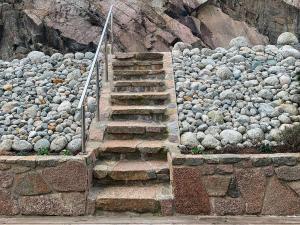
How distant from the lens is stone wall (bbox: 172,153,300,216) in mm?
4293

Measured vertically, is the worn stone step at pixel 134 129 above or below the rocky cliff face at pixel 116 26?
below

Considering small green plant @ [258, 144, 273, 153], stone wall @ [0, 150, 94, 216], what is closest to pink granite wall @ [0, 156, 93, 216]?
stone wall @ [0, 150, 94, 216]

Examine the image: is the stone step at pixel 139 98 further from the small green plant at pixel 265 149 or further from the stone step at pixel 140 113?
the small green plant at pixel 265 149

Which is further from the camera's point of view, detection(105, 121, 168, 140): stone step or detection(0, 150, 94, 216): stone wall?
detection(105, 121, 168, 140): stone step

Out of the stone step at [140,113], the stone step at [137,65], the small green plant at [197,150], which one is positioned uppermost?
the stone step at [137,65]

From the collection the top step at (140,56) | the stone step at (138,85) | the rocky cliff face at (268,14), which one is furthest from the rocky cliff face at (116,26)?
the stone step at (138,85)

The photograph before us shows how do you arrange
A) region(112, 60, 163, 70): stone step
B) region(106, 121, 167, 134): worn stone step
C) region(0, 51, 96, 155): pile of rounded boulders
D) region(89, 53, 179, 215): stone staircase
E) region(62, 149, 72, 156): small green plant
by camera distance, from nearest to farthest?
region(89, 53, 179, 215): stone staircase, region(62, 149, 72, 156): small green plant, region(0, 51, 96, 155): pile of rounded boulders, region(106, 121, 167, 134): worn stone step, region(112, 60, 163, 70): stone step

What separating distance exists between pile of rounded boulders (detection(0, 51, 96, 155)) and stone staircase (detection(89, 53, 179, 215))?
0.34 meters

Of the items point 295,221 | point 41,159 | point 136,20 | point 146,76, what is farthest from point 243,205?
point 136,20

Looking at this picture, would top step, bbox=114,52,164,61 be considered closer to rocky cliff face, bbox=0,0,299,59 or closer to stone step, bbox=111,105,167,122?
stone step, bbox=111,105,167,122

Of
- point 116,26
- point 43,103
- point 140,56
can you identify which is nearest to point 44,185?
point 43,103

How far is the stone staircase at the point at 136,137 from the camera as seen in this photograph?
4402 mm

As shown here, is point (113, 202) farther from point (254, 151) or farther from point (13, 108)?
point (13, 108)

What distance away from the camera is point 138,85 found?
6609mm
